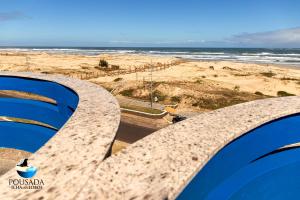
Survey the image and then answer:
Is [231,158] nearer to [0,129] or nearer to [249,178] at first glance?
[249,178]

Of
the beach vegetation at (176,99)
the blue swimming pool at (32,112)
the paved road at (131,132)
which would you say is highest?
the blue swimming pool at (32,112)

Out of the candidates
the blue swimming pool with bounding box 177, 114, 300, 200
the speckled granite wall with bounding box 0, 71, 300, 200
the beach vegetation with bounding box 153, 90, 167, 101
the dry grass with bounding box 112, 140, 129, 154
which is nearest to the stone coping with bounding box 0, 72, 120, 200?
the speckled granite wall with bounding box 0, 71, 300, 200

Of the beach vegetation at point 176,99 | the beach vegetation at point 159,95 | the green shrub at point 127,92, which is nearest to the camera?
the beach vegetation at point 176,99

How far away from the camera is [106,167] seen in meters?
3.49

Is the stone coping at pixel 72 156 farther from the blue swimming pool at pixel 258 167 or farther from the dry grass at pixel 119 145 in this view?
the dry grass at pixel 119 145

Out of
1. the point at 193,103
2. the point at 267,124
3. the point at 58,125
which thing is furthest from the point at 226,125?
the point at 193,103

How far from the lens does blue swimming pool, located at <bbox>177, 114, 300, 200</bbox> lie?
4.35m

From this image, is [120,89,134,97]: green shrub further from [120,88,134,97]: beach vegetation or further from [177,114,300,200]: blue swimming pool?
[177,114,300,200]: blue swimming pool

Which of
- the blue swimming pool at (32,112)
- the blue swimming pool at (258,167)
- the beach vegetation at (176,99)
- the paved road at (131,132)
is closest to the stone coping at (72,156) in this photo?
the blue swimming pool at (258,167)

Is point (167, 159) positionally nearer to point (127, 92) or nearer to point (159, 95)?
point (159, 95)

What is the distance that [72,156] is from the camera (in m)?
3.71

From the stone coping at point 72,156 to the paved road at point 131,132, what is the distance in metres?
13.6

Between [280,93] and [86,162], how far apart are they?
4495cm

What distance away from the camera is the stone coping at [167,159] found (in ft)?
10.0
